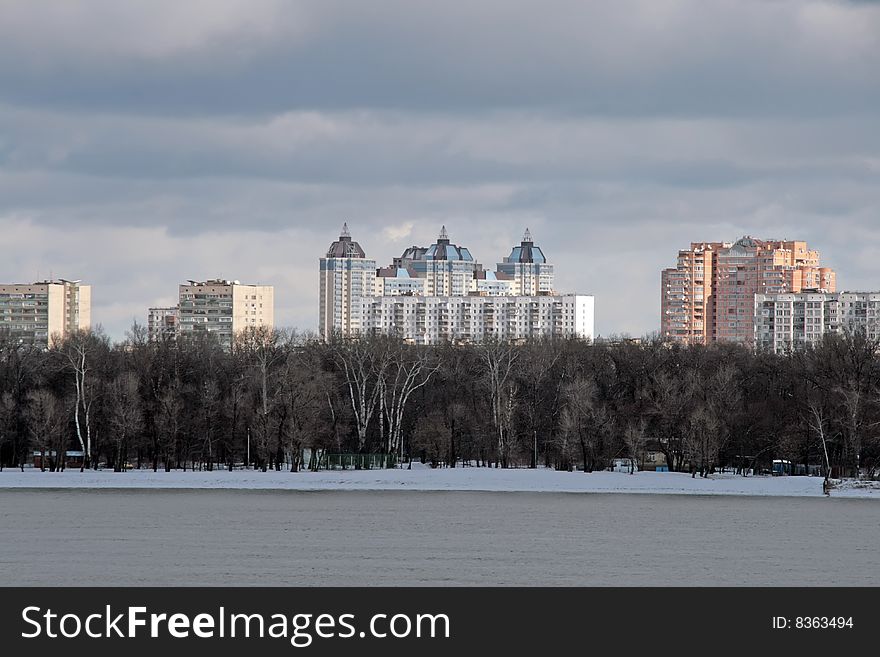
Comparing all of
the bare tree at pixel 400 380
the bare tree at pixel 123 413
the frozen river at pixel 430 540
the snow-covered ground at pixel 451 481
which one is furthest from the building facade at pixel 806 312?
the frozen river at pixel 430 540

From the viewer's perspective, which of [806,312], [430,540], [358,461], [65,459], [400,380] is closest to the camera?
[430,540]

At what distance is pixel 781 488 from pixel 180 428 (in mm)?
34333

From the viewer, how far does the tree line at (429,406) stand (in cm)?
8588

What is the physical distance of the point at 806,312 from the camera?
624 feet

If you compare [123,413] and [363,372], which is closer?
[123,413]

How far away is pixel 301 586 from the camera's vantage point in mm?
38125

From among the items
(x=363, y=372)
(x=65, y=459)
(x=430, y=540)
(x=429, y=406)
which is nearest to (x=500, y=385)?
(x=429, y=406)

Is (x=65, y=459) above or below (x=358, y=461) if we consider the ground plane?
below

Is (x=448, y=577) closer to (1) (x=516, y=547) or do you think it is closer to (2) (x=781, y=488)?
(1) (x=516, y=547)

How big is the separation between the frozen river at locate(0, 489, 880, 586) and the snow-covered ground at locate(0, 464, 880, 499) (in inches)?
123

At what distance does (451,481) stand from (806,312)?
116 m

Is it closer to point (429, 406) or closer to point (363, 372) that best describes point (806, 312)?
point (429, 406)

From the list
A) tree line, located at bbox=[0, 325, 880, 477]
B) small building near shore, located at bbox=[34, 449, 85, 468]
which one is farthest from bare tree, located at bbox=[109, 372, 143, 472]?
small building near shore, located at bbox=[34, 449, 85, 468]

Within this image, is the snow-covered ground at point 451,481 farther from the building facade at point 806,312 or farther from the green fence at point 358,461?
the building facade at point 806,312
